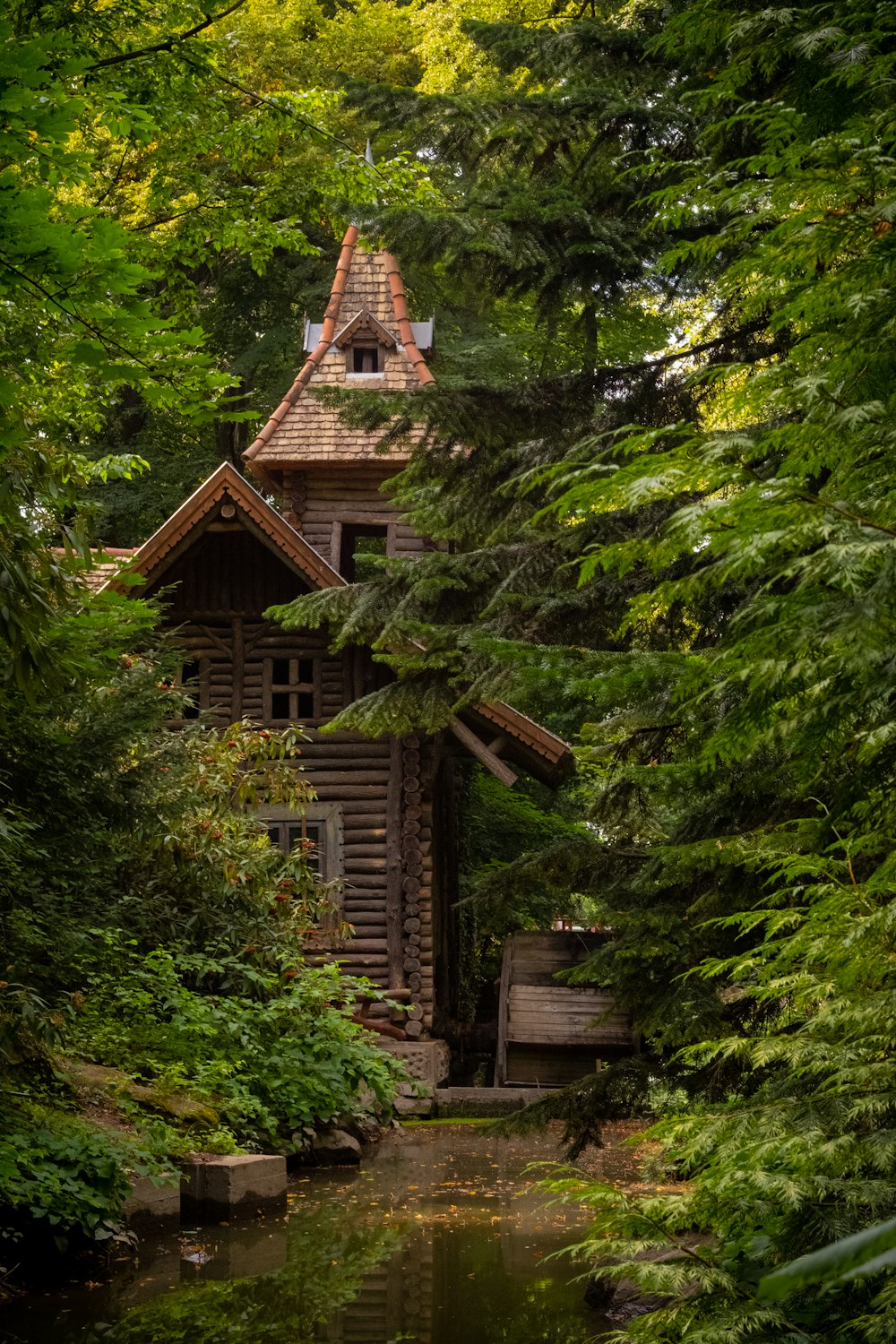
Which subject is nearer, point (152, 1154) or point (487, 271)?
point (152, 1154)

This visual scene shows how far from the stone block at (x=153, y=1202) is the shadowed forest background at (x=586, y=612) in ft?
0.54

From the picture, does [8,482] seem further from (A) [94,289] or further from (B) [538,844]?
(B) [538,844]

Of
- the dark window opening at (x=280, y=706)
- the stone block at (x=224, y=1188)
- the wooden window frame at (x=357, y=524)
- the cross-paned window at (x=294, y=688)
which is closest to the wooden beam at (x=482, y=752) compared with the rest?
the cross-paned window at (x=294, y=688)

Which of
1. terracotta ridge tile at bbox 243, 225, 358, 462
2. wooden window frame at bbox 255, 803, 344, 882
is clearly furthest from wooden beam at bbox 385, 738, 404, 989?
terracotta ridge tile at bbox 243, 225, 358, 462

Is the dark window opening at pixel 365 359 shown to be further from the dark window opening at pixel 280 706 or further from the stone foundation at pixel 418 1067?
the stone foundation at pixel 418 1067

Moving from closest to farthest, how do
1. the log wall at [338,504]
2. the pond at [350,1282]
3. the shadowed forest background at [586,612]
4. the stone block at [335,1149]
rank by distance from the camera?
the shadowed forest background at [586,612], the pond at [350,1282], the stone block at [335,1149], the log wall at [338,504]

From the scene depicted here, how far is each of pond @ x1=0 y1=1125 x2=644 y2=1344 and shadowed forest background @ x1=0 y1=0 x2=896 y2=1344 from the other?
1.83 ft

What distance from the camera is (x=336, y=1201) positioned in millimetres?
9297

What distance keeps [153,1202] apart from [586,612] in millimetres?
4419

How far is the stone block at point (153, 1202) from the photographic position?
7.70 metres

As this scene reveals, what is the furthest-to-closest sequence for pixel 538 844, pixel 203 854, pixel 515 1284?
pixel 538 844 → pixel 203 854 → pixel 515 1284

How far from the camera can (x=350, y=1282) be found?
273 inches

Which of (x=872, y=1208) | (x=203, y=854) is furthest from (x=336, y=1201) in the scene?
(x=872, y=1208)

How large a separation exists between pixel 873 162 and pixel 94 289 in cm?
292
